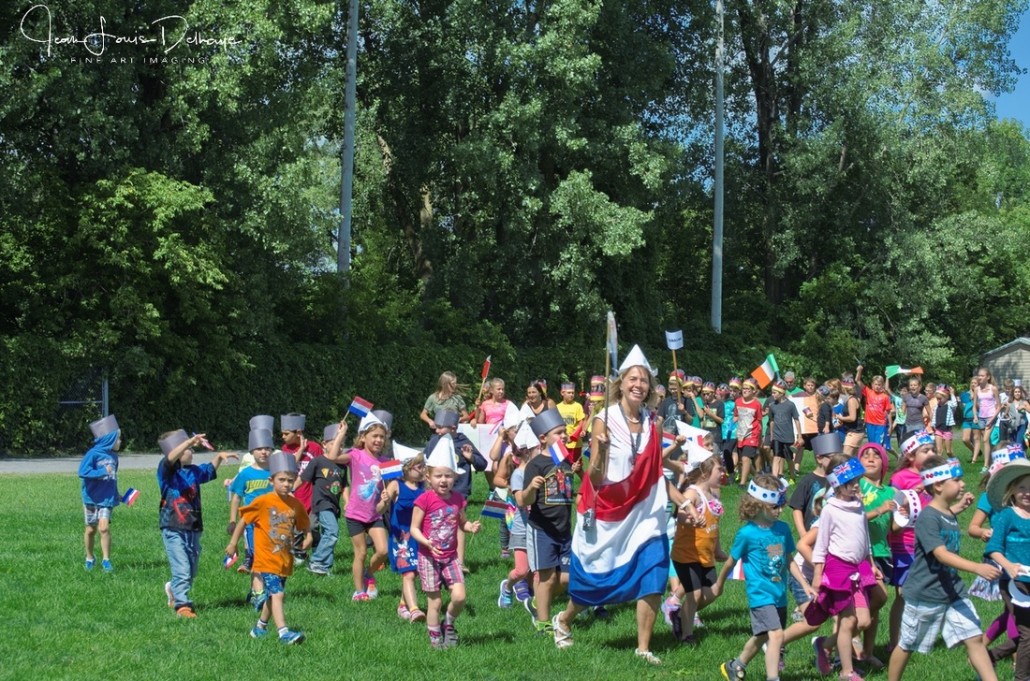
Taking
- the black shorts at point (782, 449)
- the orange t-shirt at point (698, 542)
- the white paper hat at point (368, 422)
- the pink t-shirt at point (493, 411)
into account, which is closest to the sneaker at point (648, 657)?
the orange t-shirt at point (698, 542)

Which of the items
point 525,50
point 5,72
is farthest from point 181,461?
point 525,50

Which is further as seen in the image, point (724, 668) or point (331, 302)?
point (331, 302)

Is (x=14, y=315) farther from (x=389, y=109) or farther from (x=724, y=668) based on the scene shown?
(x=724, y=668)

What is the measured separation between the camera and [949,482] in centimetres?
779

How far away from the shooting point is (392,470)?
10648mm

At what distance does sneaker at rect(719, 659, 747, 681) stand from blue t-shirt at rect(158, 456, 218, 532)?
434cm

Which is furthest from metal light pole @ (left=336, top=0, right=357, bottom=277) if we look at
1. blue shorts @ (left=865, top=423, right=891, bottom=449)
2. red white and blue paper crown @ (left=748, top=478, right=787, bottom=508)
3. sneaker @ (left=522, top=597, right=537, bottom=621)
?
red white and blue paper crown @ (left=748, top=478, right=787, bottom=508)

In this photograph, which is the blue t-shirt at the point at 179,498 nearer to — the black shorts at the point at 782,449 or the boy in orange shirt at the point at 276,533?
the boy in orange shirt at the point at 276,533

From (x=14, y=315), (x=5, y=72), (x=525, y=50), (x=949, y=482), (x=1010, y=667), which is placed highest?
(x=525, y=50)

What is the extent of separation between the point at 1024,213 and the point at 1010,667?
60.7 m

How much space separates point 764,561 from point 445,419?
4207 millimetres

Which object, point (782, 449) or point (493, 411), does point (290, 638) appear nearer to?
point (493, 411)

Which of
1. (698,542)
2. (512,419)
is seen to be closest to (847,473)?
(698,542)

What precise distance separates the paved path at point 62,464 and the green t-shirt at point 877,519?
1563 centimetres
